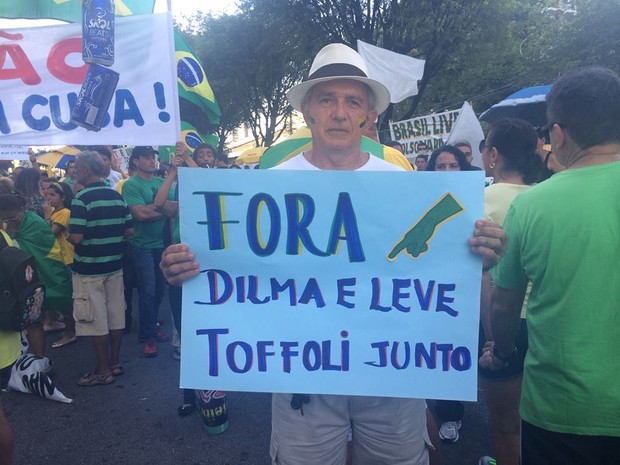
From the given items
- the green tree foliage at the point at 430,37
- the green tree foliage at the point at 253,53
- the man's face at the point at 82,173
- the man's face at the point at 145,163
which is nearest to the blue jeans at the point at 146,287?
the man's face at the point at 145,163

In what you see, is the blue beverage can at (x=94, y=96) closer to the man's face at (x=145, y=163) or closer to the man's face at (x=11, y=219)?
the man's face at (x=11, y=219)

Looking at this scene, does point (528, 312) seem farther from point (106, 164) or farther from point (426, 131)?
point (426, 131)

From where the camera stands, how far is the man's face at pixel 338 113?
1803 mm

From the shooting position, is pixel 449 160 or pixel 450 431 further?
pixel 449 160

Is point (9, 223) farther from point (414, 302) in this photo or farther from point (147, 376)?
point (414, 302)

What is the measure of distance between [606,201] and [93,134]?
2.66m

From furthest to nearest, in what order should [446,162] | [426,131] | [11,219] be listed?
[426,131] → [11,219] → [446,162]

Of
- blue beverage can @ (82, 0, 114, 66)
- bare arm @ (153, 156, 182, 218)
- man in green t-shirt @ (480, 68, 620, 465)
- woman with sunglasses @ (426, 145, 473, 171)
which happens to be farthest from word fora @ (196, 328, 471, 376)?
bare arm @ (153, 156, 182, 218)

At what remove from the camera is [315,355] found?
A: 1625 millimetres

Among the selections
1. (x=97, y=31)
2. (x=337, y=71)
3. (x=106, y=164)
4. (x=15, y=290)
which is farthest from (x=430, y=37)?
(x=15, y=290)

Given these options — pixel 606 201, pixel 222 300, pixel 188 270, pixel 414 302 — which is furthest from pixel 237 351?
pixel 606 201

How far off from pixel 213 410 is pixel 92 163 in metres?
2.25

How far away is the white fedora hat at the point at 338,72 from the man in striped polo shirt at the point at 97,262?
8.38 feet

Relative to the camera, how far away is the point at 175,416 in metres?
3.44
